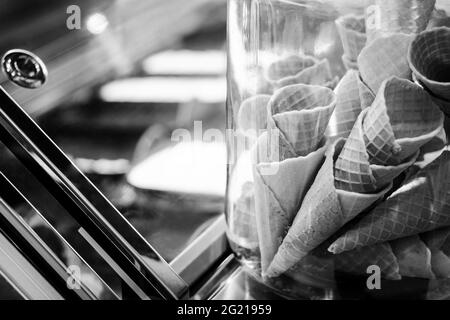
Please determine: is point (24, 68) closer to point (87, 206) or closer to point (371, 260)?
point (87, 206)

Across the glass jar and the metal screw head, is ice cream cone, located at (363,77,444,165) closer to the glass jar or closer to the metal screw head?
the glass jar

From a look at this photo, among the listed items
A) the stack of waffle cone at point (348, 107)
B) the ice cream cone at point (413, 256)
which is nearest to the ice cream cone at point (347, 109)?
the stack of waffle cone at point (348, 107)

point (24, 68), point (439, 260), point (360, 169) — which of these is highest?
point (24, 68)

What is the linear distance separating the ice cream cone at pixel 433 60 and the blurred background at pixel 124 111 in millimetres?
292

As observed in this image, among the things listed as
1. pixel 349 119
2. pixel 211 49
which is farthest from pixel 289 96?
pixel 211 49

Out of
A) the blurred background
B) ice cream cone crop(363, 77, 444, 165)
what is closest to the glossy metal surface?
the blurred background

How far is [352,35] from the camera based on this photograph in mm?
549

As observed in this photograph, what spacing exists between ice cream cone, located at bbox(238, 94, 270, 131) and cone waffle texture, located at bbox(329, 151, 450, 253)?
127 mm

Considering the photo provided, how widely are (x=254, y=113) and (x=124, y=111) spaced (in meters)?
0.27

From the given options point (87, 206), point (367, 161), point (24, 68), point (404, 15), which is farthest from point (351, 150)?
point (24, 68)

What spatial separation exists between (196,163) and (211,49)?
0.30 metres

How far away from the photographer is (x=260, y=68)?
59cm

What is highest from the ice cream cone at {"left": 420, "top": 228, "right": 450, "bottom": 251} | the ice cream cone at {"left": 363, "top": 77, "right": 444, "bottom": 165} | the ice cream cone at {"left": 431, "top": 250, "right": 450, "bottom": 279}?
the ice cream cone at {"left": 363, "top": 77, "right": 444, "bottom": 165}

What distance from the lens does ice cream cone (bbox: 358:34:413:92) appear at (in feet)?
1.67
